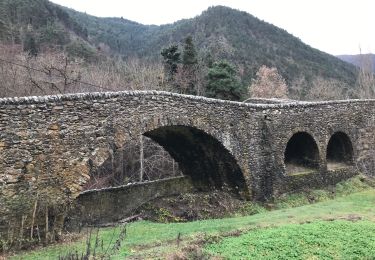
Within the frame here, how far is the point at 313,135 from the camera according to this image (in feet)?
62.6

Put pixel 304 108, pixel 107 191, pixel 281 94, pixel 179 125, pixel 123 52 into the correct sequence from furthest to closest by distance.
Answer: pixel 123 52
pixel 281 94
pixel 304 108
pixel 107 191
pixel 179 125

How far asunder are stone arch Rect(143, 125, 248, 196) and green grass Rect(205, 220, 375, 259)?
546cm

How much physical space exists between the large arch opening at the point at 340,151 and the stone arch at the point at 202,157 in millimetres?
5815

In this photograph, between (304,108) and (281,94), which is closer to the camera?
(304,108)

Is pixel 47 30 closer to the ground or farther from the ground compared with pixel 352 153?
farther from the ground

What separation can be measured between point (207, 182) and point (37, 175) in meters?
8.77

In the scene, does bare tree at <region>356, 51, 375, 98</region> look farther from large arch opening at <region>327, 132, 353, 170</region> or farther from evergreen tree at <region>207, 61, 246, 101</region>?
large arch opening at <region>327, 132, 353, 170</region>

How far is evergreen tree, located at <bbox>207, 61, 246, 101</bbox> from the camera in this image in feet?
115

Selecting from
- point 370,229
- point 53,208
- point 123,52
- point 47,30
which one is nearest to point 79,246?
point 53,208

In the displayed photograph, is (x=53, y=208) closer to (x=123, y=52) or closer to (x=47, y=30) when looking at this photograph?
(x=47, y=30)

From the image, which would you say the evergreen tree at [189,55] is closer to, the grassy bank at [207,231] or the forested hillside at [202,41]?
the forested hillside at [202,41]

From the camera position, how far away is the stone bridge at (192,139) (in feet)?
37.8

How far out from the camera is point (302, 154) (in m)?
20.2

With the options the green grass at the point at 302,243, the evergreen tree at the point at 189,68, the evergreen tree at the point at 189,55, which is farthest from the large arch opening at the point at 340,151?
the evergreen tree at the point at 189,55
